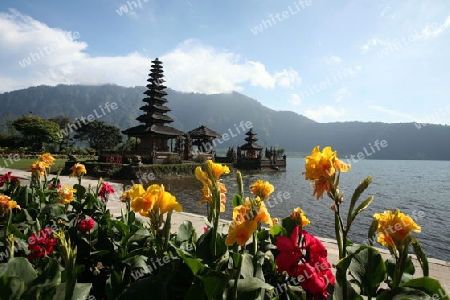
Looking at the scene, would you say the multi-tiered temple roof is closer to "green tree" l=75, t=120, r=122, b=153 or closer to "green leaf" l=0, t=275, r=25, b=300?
"green leaf" l=0, t=275, r=25, b=300

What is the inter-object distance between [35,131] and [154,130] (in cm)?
3292

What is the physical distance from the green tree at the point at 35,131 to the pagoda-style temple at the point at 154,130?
2698 cm

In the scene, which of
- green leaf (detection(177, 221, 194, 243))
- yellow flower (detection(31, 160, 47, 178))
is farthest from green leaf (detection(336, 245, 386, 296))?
yellow flower (detection(31, 160, 47, 178))

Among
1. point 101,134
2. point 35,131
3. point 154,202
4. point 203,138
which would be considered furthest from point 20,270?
point 101,134

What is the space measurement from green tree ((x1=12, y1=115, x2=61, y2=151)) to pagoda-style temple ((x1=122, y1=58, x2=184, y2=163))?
88.5ft

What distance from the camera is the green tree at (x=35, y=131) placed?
49.8 meters

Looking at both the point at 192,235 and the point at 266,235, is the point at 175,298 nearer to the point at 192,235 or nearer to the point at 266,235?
the point at 192,235

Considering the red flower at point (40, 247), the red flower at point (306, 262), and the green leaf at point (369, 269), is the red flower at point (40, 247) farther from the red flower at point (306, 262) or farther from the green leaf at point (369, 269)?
the green leaf at point (369, 269)

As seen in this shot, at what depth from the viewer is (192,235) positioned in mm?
2344

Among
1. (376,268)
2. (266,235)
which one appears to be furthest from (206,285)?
(266,235)

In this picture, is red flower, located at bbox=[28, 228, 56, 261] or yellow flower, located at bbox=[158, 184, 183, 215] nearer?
yellow flower, located at bbox=[158, 184, 183, 215]

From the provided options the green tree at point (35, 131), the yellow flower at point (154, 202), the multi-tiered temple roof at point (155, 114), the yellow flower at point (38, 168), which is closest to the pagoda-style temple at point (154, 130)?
the multi-tiered temple roof at point (155, 114)

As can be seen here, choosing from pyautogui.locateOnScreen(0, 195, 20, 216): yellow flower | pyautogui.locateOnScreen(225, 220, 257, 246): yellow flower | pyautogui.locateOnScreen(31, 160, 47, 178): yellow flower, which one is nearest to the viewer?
pyautogui.locateOnScreen(225, 220, 257, 246): yellow flower

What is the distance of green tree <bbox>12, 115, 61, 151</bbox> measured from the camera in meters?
49.8
